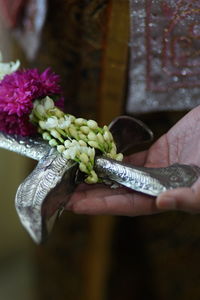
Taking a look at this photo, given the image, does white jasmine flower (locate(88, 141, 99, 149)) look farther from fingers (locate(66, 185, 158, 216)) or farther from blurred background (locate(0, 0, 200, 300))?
blurred background (locate(0, 0, 200, 300))

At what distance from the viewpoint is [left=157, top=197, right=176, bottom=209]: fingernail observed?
0.42 m

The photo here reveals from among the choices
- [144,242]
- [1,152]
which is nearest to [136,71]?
[144,242]

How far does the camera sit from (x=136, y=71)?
61cm

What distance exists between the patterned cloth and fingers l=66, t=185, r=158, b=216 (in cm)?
16

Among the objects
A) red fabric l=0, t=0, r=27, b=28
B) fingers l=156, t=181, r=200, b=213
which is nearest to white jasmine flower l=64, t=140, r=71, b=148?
fingers l=156, t=181, r=200, b=213

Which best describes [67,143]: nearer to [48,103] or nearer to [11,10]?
[48,103]

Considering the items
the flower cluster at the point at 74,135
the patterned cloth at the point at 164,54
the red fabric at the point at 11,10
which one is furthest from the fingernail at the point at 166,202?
the red fabric at the point at 11,10

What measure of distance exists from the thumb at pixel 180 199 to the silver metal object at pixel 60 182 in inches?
1.2

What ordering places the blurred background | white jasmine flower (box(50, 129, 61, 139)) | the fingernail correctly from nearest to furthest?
the fingernail
white jasmine flower (box(50, 129, 61, 139))
the blurred background

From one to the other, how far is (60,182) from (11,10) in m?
0.39

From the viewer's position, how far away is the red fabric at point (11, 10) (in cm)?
74

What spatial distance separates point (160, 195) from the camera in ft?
1.39

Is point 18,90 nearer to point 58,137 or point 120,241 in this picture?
point 58,137

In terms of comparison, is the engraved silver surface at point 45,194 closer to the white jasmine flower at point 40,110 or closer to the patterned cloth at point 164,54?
the white jasmine flower at point 40,110
